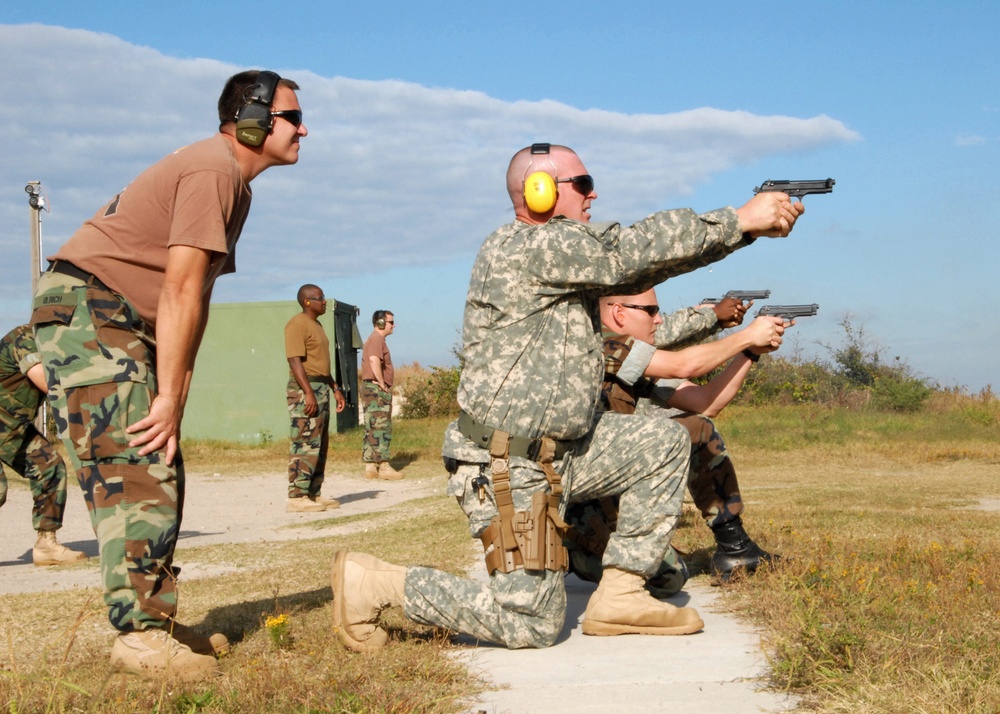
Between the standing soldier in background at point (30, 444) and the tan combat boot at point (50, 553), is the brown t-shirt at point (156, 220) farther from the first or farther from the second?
the tan combat boot at point (50, 553)

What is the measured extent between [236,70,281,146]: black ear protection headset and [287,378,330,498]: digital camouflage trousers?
656 centimetres

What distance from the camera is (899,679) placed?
3.33 meters

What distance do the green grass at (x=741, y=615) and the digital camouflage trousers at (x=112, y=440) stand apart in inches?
7.6

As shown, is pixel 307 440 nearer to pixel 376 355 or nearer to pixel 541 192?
pixel 376 355

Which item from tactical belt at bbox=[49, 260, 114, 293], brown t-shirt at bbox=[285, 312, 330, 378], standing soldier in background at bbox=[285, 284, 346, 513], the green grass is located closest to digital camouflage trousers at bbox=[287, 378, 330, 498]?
standing soldier in background at bbox=[285, 284, 346, 513]

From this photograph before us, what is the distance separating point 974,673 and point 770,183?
8.10 feet

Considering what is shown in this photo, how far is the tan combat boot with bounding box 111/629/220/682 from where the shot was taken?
3818mm

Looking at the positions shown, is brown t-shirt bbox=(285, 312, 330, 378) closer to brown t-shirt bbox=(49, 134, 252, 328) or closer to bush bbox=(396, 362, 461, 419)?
brown t-shirt bbox=(49, 134, 252, 328)

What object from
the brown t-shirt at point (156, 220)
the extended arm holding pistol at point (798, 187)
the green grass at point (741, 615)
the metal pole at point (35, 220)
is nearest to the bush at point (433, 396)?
the metal pole at point (35, 220)

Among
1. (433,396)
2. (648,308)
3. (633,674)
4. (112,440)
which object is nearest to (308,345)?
(648,308)

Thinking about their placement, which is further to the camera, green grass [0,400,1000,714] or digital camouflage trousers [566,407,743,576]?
digital camouflage trousers [566,407,743,576]

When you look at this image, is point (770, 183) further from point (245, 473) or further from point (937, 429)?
point (937, 429)

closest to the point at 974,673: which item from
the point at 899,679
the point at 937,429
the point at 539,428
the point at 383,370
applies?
the point at 899,679

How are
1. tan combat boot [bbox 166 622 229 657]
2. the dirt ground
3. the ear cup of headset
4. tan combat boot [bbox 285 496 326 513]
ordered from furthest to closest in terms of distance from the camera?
tan combat boot [bbox 285 496 326 513]
the dirt ground
the ear cup of headset
tan combat boot [bbox 166 622 229 657]
